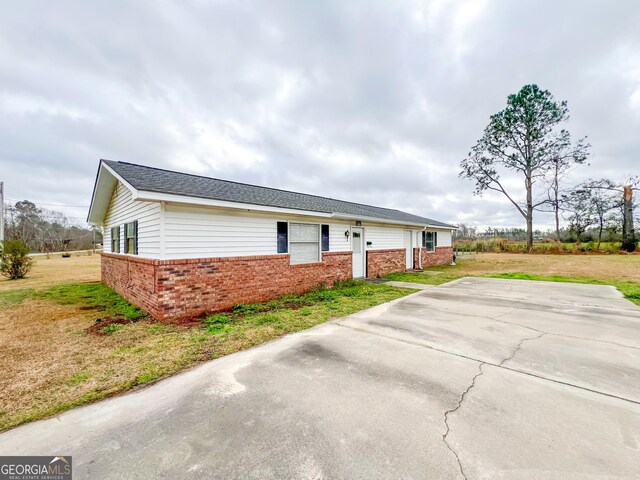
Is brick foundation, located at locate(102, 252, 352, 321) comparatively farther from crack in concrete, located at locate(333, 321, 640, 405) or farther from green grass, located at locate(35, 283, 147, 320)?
crack in concrete, located at locate(333, 321, 640, 405)

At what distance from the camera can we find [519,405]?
2.46m

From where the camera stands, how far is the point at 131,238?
24.6ft

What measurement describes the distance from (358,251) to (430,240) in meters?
7.79

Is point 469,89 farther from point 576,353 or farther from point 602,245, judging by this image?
point 602,245

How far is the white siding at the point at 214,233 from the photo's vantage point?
5.62 m

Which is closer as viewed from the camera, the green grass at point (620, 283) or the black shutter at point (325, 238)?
the green grass at point (620, 283)

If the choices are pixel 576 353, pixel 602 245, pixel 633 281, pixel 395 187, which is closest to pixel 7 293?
pixel 576 353

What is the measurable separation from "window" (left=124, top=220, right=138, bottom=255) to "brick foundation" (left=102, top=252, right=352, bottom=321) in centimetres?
30

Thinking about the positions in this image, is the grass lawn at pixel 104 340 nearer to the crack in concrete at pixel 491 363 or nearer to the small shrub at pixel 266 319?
the small shrub at pixel 266 319

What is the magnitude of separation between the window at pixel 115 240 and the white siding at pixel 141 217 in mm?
245

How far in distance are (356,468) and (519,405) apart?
6.08 feet

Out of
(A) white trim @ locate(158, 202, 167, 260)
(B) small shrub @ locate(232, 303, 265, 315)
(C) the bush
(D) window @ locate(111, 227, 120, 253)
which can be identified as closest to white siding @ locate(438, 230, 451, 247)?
(B) small shrub @ locate(232, 303, 265, 315)

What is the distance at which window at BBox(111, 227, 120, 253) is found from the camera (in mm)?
9000

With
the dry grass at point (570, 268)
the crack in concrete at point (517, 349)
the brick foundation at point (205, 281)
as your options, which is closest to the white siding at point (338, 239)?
the brick foundation at point (205, 281)
